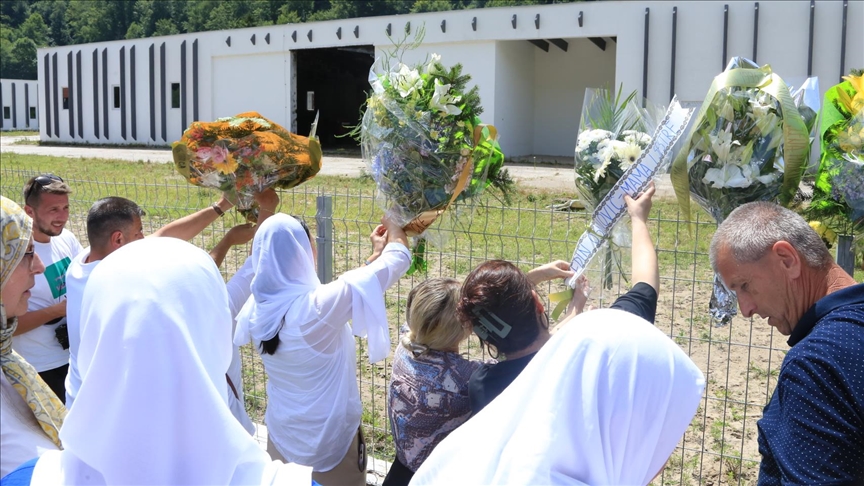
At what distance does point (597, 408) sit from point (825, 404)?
2.22 ft

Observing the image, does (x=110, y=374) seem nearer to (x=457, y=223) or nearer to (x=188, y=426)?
(x=188, y=426)

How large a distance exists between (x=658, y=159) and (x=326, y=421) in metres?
1.83

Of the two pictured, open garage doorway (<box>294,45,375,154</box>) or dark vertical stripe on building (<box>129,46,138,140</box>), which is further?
dark vertical stripe on building (<box>129,46,138,140</box>)

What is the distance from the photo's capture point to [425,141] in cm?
336

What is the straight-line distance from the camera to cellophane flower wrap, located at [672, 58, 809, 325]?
2793 millimetres

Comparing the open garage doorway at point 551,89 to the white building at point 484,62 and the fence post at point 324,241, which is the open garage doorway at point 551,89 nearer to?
the white building at point 484,62

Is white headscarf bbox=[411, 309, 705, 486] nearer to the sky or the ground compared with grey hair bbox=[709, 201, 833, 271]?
nearer to the ground

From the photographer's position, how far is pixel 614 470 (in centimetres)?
173

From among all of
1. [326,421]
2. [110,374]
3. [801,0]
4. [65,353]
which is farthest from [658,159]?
[801,0]

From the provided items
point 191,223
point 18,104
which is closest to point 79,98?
point 18,104

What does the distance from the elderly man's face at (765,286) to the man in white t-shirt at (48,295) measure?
3291 mm

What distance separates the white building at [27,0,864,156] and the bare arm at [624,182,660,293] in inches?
787

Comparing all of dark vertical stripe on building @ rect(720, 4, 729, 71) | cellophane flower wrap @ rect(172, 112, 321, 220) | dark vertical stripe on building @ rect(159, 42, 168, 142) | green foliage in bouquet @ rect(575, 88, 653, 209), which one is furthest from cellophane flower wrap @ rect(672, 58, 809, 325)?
dark vertical stripe on building @ rect(159, 42, 168, 142)

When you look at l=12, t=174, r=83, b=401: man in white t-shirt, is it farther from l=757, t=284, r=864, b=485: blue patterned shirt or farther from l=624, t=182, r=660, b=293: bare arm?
l=757, t=284, r=864, b=485: blue patterned shirt
